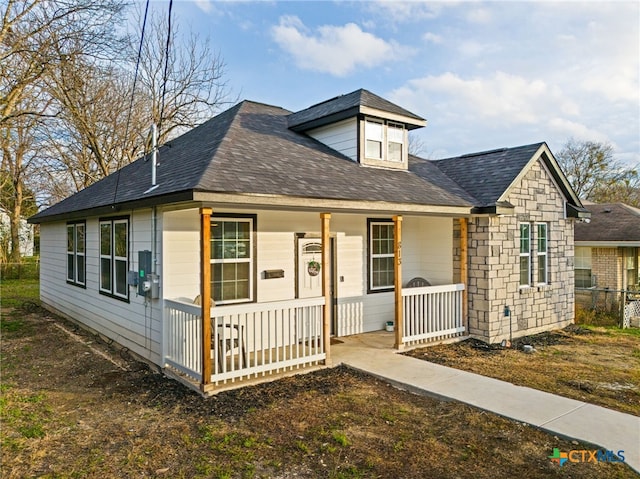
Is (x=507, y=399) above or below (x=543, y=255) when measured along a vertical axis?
below

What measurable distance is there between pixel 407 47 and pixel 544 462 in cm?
962

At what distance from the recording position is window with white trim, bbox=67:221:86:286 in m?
10.2

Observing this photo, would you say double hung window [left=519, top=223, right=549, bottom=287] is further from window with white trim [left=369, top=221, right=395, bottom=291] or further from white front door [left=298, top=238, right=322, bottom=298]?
white front door [left=298, top=238, right=322, bottom=298]

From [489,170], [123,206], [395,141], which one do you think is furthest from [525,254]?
[123,206]

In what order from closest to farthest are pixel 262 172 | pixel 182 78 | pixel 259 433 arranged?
1. pixel 259 433
2. pixel 262 172
3. pixel 182 78

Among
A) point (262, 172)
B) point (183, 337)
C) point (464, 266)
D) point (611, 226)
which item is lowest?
point (183, 337)

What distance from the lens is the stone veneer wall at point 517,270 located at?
29.0 feet

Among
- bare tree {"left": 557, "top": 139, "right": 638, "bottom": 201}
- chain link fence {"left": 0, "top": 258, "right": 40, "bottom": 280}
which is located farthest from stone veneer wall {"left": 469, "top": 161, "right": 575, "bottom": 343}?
chain link fence {"left": 0, "top": 258, "right": 40, "bottom": 280}

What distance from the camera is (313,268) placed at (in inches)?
336

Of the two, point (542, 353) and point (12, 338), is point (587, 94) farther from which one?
point (12, 338)

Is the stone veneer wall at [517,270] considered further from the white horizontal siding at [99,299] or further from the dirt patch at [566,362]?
the white horizontal siding at [99,299]

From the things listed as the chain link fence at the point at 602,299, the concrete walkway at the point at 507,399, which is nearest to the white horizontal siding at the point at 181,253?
the concrete walkway at the point at 507,399

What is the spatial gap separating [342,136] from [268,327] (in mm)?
5263

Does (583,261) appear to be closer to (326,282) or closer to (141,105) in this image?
(326,282)
